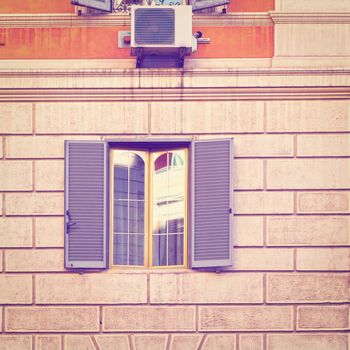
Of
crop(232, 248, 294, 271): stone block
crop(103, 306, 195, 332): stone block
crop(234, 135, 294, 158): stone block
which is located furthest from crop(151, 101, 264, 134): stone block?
crop(103, 306, 195, 332): stone block

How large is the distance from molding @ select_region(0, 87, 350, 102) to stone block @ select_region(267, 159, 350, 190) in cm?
81

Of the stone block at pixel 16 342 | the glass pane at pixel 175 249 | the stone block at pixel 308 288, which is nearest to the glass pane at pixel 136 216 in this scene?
the glass pane at pixel 175 249

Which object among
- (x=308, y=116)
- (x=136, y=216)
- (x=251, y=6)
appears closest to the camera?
(x=308, y=116)

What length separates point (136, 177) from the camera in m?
12.9

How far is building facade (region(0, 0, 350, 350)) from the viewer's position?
1252 cm

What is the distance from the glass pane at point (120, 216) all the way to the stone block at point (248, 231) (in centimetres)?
139

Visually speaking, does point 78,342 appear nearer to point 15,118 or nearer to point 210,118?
point 15,118

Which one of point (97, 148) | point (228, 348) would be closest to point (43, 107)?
point (97, 148)

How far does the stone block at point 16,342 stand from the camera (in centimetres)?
1255

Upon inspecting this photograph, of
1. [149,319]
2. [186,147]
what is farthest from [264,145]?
[149,319]

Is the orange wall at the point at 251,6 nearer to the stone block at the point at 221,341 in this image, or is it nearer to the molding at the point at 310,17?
the molding at the point at 310,17

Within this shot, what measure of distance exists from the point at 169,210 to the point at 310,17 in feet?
9.85

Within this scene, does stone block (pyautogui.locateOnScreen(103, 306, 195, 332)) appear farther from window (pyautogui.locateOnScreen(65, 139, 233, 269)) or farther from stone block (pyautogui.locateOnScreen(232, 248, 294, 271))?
stone block (pyautogui.locateOnScreen(232, 248, 294, 271))

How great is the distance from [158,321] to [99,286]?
85 centimetres
